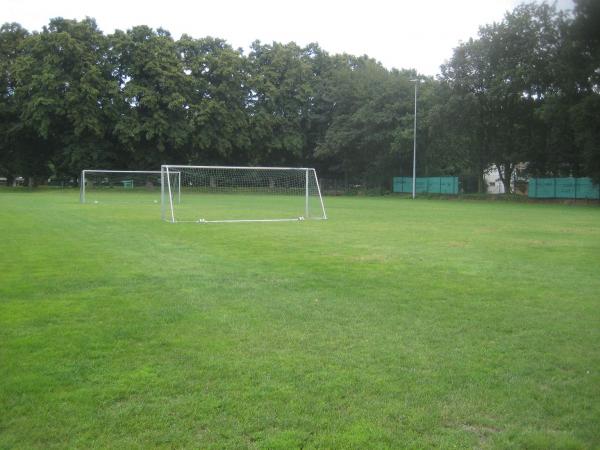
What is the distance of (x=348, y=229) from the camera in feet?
58.2

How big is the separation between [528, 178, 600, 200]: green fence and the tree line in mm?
1524

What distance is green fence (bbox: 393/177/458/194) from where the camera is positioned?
163ft

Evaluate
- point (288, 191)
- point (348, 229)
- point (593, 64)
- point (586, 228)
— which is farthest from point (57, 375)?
point (288, 191)

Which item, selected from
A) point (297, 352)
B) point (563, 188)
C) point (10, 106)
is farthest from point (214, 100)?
point (297, 352)

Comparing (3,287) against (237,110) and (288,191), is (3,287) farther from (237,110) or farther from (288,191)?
(237,110)

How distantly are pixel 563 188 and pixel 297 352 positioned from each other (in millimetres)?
41501

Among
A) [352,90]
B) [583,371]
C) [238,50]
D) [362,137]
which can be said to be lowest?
[583,371]

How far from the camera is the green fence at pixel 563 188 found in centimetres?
3934

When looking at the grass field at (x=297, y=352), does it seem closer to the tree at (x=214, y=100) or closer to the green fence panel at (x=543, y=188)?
the green fence panel at (x=543, y=188)

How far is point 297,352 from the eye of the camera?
5039mm

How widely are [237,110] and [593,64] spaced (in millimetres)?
56502

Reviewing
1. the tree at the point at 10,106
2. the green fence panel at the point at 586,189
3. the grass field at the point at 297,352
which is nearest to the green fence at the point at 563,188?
the green fence panel at the point at 586,189

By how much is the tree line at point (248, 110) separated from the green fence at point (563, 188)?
1524mm

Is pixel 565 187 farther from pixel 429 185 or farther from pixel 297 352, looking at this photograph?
pixel 297 352
